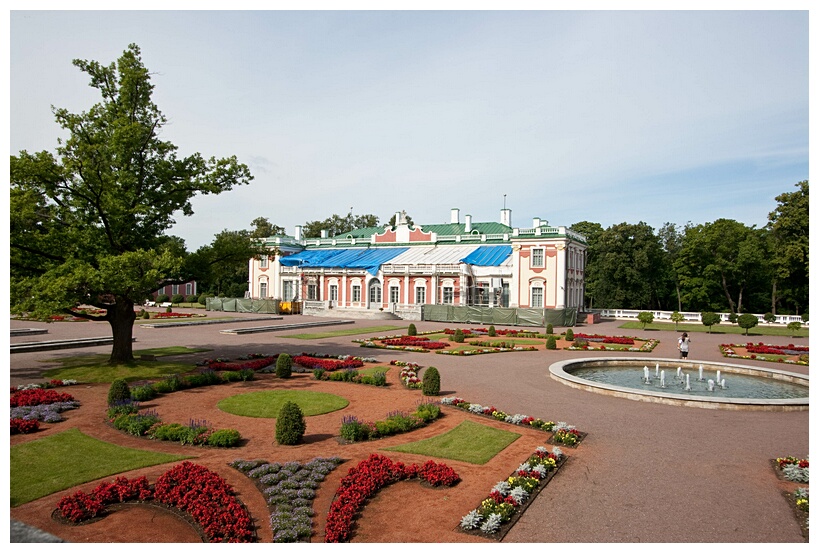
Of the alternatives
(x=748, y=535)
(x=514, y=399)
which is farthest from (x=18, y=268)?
(x=748, y=535)

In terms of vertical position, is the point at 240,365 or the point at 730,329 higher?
the point at 240,365

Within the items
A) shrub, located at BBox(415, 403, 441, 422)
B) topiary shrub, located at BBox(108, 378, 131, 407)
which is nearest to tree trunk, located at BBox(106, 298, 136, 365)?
topiary shrub, located at BBox(108, 378, 131, 407)

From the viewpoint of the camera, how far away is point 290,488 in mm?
8422

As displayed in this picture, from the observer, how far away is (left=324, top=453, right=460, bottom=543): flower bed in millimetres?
7047

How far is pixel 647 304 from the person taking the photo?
210 ft

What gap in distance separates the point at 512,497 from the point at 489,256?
144ft

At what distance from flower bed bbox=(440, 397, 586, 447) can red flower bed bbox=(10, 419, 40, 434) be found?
9.43 metres

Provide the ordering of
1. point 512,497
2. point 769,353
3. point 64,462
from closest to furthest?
point 512,497, point 64,462, point 769,353

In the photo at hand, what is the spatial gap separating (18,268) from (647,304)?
2490 inches

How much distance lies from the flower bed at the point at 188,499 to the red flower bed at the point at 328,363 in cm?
1080

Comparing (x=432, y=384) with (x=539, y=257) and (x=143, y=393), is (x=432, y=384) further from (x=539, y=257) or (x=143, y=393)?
(x=539, y=257)

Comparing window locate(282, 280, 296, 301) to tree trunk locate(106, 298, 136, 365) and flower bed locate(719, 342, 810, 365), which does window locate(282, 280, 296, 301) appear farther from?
flower bed locate(719, 342, 810, 365)

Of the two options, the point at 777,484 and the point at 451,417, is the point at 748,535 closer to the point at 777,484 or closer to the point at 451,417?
the point at 777,484

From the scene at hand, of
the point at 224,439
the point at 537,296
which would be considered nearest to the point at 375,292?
the point at 537,296
